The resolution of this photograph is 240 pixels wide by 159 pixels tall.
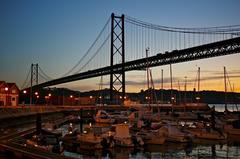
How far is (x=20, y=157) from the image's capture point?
16203mm

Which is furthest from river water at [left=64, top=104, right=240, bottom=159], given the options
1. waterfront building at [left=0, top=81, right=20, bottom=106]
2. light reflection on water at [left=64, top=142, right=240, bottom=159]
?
waterfront building at [left=0, top=81, right=20, bottom=106]

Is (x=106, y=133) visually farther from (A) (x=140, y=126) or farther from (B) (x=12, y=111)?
(B) (x=12, y=111)

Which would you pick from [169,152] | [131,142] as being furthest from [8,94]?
[169,152]

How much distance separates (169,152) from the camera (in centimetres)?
2388

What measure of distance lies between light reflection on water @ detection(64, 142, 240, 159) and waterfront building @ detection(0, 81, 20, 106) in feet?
120

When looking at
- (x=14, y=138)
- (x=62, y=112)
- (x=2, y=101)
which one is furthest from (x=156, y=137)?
(x=2, y=101)

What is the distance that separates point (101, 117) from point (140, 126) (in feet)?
45.5

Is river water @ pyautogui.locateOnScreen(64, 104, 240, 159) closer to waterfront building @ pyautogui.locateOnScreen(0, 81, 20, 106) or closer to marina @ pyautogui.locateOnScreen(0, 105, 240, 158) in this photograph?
marina @ pyautogui.locateOnScreen(0, 105, 240, 158)

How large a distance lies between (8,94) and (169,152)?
4221 cm

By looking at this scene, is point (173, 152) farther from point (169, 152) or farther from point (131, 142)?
point (131, 142)

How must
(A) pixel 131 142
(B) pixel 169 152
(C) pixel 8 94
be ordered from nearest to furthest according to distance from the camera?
(B) pixel 169 152 < (A) pixel 131 142 < (C) pixel 8 94

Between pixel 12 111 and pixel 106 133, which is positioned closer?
pixel 106 133

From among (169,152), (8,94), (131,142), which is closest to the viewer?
(169,152)

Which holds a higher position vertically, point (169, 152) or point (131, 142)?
point (131, 142)
